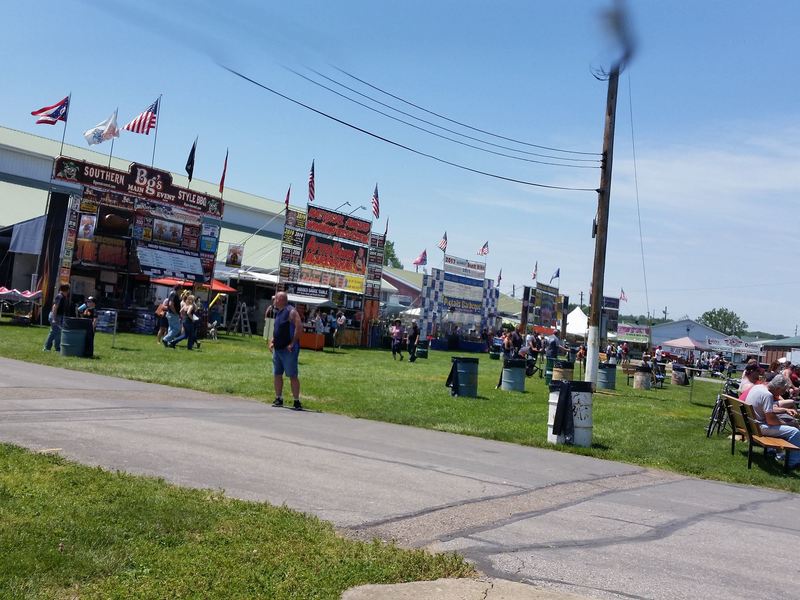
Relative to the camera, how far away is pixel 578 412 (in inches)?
495

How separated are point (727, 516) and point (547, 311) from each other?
57.6 metres

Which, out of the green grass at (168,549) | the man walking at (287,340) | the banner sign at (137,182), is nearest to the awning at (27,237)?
the banner sign at (137,182)

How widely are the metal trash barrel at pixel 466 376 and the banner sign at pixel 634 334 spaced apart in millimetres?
61834

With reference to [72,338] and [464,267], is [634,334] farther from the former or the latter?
[72,338]

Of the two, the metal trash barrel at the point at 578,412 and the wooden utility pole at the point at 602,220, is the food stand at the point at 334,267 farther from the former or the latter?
the metal trash barrel at the point at 578,412

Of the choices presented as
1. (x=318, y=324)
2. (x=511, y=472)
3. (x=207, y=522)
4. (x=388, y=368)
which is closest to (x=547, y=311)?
(x=318, y=324)

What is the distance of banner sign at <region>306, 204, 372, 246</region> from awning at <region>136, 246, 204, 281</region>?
6794 millimetres

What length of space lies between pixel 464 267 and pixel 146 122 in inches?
1065

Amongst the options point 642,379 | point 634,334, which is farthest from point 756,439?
point 634,334

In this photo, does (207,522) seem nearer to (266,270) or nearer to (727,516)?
(727,516)

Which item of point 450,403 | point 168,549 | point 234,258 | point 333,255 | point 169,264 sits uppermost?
point 333,255

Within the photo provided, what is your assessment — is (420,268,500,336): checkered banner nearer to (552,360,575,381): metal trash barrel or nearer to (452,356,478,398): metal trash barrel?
(552,360,575,381): metal trash barrel

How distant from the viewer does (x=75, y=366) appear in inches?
723

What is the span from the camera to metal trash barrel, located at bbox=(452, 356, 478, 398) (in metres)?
18.2
